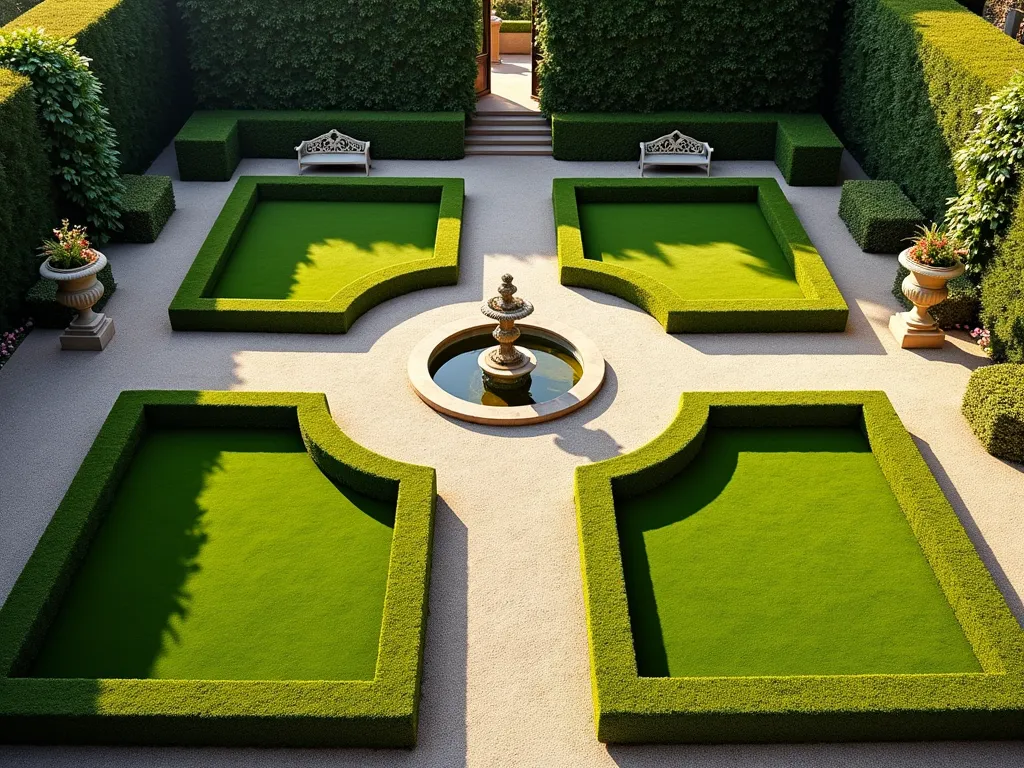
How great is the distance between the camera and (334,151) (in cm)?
2397

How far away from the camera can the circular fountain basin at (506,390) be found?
15.8m

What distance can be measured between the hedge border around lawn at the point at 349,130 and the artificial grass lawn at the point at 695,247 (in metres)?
4.19

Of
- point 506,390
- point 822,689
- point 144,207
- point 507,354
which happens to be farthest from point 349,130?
point 822,689

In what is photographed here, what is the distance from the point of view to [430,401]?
16.0 metres

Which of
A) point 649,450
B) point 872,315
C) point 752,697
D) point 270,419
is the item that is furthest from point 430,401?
point 872,315

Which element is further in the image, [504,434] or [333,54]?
[333,54]

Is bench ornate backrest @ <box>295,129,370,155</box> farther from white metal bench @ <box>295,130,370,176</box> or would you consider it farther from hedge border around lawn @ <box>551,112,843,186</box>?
hedge border around lawn @ <box>551,112,843,186</box>

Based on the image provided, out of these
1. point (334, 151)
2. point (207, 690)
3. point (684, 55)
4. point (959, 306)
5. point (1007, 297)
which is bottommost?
point (334, 151)

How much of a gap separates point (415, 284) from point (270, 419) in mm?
4869

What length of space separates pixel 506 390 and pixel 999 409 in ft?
23.8

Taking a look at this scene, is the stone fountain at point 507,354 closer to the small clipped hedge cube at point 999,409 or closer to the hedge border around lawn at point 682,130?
the small clipped hedge cube at point 999,409

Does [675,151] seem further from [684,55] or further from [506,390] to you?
[506,390]

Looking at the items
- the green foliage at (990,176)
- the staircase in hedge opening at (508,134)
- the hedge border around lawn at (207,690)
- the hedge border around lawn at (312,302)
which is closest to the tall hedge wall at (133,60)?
the hedge border around lawn at (312,302)

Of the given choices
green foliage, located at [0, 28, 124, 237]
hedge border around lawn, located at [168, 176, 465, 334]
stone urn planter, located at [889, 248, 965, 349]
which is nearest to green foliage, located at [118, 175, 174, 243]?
green foliage, located at [0, 28, 124, 237]
